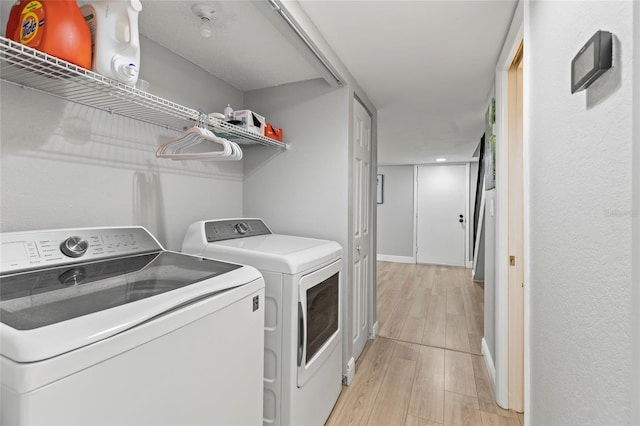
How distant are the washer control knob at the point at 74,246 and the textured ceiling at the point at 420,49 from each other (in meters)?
1.39

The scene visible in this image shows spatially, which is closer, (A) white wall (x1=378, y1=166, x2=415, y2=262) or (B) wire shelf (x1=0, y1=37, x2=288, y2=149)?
(B) wire shelf (x1=0, y1=37, x2=288, y2=149)

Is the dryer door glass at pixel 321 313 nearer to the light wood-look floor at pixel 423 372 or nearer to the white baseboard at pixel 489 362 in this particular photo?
the light wood-look floor at pixel 423 372

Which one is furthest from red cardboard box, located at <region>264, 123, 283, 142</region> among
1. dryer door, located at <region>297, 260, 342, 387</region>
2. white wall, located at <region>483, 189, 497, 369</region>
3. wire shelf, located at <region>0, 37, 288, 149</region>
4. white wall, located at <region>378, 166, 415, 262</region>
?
white wall, located at <region>378, 166, 415, 262</region>

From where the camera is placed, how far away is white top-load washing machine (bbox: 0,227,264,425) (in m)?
0.54

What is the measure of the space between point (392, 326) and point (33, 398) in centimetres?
297

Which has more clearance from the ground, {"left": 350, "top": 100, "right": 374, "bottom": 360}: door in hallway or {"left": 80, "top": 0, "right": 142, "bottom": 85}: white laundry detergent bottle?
{"left": 80, "top": 0, "right": 142, "bottom": 85}: white laundry detergent bottle

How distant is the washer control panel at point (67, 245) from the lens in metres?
0.95

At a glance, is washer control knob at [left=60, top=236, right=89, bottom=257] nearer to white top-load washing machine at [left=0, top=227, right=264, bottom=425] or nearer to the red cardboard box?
white top-load washing machine at [left=0, top=227, right=264, bottom=425]

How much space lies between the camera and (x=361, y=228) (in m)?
2.41

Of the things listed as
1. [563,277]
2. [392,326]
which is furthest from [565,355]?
[392,326]

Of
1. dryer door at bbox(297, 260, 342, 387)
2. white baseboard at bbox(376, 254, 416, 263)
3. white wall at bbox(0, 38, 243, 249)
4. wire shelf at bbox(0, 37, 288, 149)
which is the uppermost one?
wire shelf at bbox(0, 37, 288, 149)

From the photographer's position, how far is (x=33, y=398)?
0.51 metres

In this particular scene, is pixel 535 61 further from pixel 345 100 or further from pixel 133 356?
pixel 133 356

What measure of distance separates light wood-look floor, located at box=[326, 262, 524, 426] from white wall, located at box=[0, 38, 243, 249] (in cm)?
159
